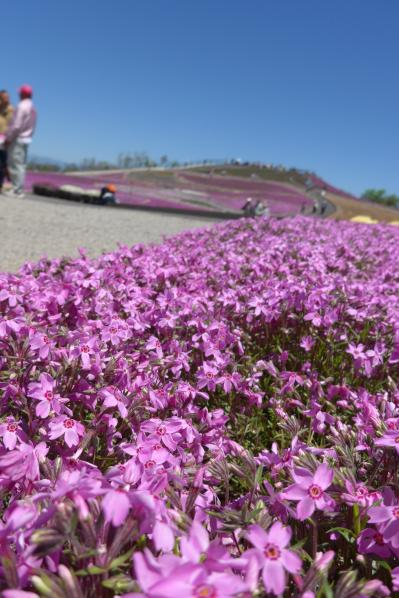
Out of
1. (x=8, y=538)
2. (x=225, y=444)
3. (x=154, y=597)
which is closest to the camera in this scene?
(x=154, y=597)

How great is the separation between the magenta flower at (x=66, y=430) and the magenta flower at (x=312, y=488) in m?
0.98

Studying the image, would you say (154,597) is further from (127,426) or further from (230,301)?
(230,301)

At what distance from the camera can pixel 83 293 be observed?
12.8ft

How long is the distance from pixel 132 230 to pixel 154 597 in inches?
517

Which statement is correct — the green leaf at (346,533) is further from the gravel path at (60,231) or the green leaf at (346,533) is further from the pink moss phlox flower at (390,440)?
the gravel path at (60,231)

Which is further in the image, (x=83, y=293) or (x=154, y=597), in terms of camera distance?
(x=83, y=293)

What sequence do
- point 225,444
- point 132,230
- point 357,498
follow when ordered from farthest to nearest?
point 132,230, point 225,444, point 357,498

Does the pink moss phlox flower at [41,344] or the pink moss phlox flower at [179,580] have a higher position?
the pink moss phlox flower at [179,580]

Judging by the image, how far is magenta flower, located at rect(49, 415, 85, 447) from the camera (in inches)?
84.2

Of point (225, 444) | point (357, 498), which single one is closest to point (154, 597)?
point (357, 498)

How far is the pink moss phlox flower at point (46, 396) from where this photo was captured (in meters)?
2.26

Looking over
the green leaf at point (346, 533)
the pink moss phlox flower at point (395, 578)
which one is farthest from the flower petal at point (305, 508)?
the pink moss phlox flower at point (395, 578)

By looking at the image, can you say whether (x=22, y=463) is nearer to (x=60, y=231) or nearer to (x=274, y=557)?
(x=274, y=557)

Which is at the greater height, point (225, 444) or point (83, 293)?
point (83, 293)
